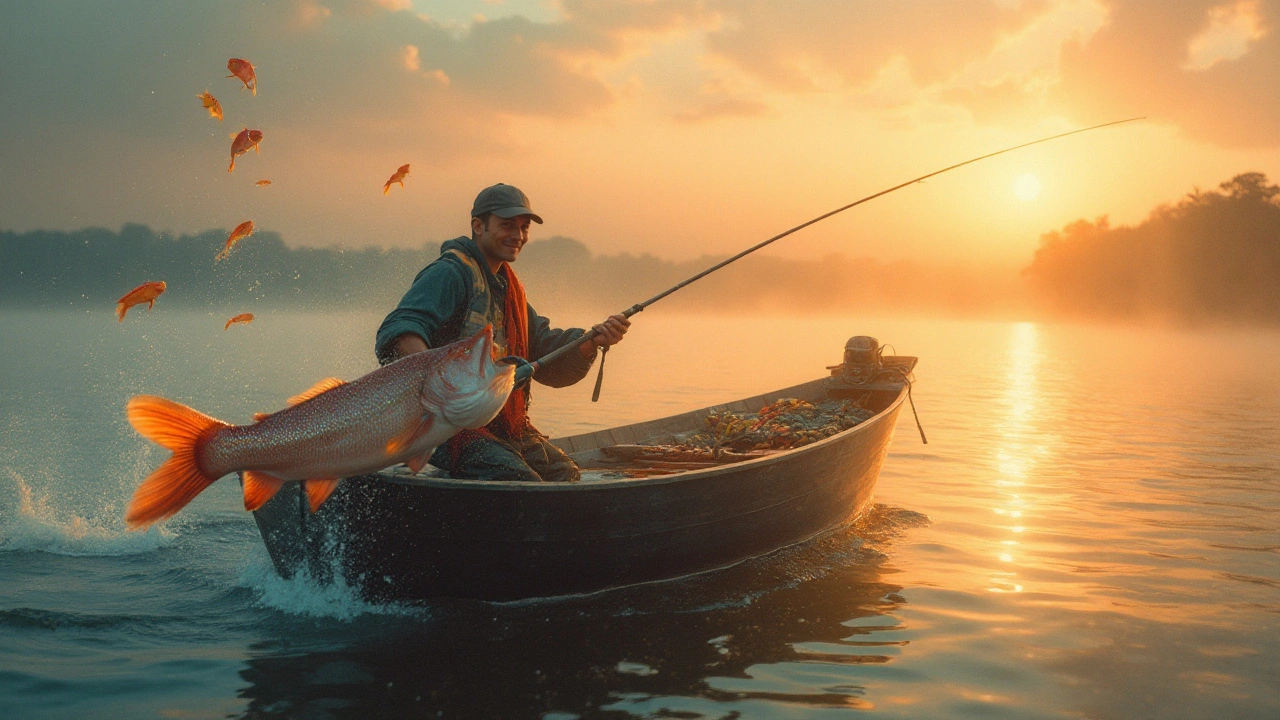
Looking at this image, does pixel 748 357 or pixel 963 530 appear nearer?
pixel 963 530

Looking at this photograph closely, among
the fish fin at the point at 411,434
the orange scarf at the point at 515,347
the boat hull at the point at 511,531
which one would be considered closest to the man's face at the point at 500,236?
the orange scarf at the point at 515,347

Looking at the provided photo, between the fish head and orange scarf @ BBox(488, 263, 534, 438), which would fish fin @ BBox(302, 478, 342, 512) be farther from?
orange scarf @ BBox(488, 263, 534, 438)

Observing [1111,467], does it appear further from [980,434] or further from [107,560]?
[107,560]

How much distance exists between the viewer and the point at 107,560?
655 cm

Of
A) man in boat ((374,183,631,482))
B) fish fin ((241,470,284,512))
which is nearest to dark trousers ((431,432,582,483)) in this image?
man in boat ((374,183,631,482))

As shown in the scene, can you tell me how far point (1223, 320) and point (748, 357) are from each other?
60708 millimetres

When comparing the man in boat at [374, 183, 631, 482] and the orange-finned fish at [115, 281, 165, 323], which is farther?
the orange-finned fish at [115, 281, 165, 323]

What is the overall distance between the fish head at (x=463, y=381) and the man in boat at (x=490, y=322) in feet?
4.31

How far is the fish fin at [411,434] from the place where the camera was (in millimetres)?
3385

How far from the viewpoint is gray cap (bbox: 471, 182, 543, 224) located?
5.50 m

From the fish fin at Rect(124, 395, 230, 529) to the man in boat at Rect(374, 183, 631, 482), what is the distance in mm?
1508

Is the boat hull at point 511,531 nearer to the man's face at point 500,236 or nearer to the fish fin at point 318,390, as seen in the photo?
the fish fin at point 318,390

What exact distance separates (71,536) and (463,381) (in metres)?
5.18

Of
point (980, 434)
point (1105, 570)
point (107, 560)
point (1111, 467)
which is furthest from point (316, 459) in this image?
point (980, 434)
